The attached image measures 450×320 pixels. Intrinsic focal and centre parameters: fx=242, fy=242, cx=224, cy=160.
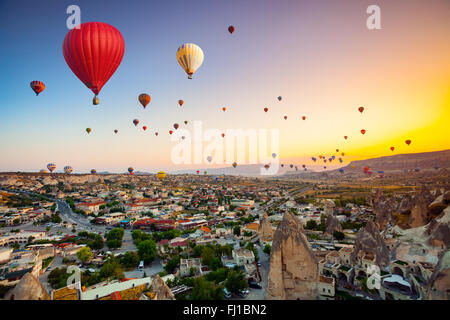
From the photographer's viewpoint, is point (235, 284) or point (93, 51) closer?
point (93, 51)

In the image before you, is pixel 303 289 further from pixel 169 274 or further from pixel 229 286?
pixel 169 274

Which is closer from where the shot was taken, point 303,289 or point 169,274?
point 303,289

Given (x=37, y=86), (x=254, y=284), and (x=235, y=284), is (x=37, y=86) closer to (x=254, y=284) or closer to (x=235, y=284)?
(x=235, y=284)

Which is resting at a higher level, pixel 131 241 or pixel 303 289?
pixel 303 289

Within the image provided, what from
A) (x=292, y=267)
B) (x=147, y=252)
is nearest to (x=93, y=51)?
(x=292, y=267)

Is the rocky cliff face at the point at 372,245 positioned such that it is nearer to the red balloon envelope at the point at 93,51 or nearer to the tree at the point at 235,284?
the tree at the point at 235,284
